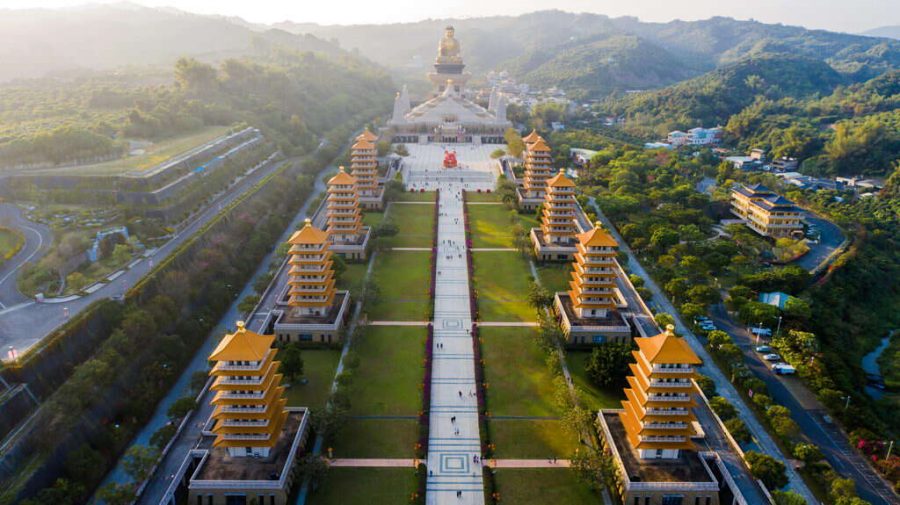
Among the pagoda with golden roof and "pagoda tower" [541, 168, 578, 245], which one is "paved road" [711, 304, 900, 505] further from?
the pagoda with golden roof

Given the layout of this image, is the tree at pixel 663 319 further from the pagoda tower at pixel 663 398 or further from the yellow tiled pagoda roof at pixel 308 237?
the yellow tiled pagoda roof at pixel 308 237

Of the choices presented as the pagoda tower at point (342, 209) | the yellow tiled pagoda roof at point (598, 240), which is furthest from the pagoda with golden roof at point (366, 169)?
the yellow tiled pagoda roof at point (598, 240)

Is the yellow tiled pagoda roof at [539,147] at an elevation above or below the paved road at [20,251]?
above

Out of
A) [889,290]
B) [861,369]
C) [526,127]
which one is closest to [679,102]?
[526,127]

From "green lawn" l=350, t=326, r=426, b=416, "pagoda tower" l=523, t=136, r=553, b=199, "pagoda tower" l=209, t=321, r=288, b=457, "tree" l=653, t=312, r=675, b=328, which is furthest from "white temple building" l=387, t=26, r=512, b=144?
"pagoda tower" l=209, t=321, r=288, b=457

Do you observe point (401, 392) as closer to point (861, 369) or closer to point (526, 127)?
point (861, 369)

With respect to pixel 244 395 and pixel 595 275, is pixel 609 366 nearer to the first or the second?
pixel 595 275
